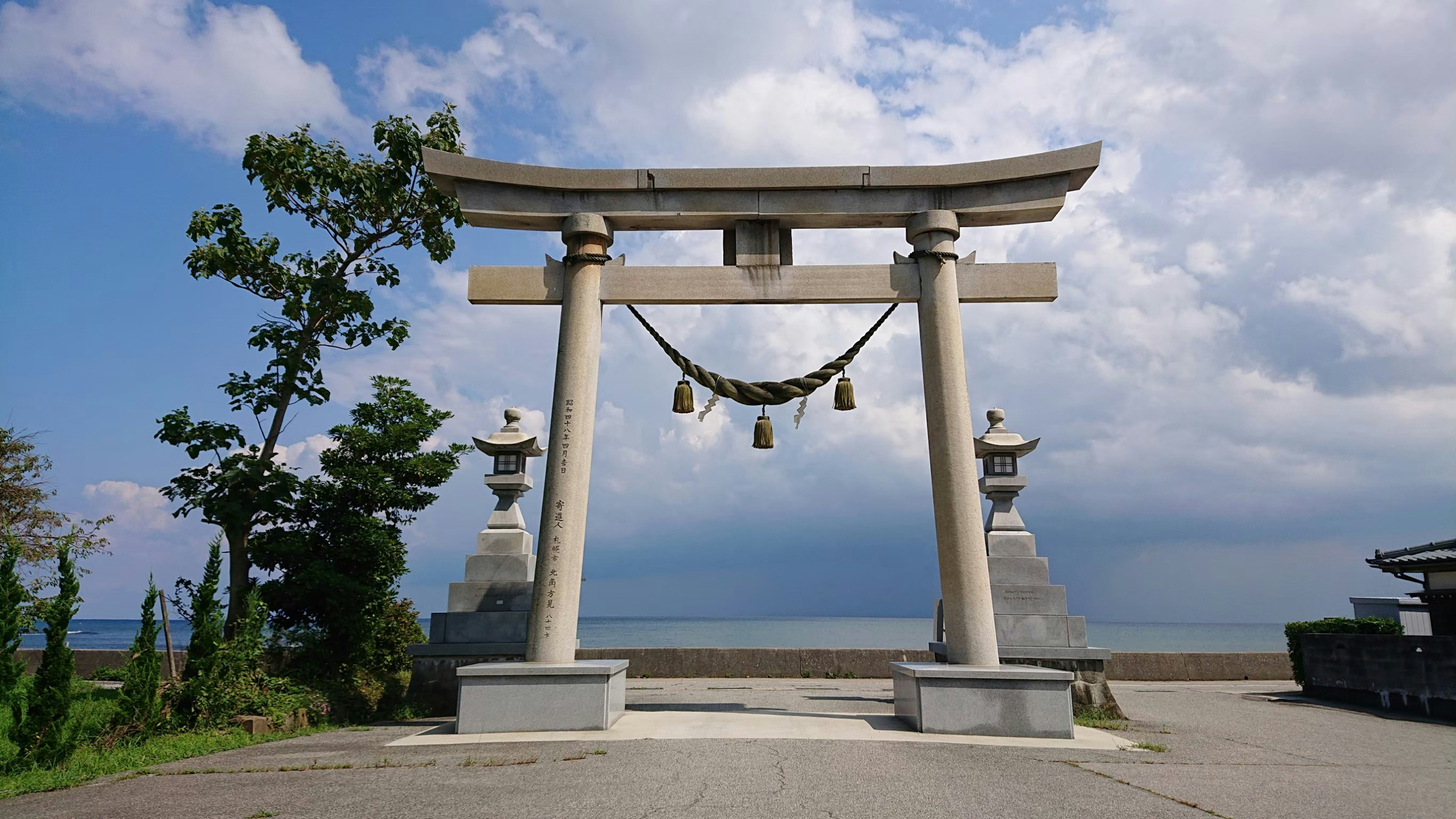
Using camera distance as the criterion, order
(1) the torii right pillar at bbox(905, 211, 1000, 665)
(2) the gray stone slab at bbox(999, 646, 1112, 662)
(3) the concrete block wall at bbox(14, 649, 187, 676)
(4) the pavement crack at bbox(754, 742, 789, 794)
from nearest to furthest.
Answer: (4) the pavement crack at bbox(754, 742, 789, 794), (1) the torii right pillar at bbox(905, 211, 1000, 665), (2) the gray stone slab at bbox(999, 646, 1112, 662), (3) the concrete block wall at bbox(14, 649, 187, 676)

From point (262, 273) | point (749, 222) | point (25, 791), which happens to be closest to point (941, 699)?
point (749, 222)

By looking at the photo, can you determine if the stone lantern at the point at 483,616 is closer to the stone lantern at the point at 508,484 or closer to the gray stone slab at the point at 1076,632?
the stone lantern at the point at 508,484

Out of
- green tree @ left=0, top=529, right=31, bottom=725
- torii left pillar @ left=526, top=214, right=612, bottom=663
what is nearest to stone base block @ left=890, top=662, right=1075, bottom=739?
torii left pillar @ left=526, top=214, right=612, bottom=663

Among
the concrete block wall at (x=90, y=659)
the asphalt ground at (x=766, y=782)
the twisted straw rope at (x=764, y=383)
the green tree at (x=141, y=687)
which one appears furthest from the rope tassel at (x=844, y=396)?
the concrete block wall at (x=90, y=659)

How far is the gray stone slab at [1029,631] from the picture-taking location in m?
9.59

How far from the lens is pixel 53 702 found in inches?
257

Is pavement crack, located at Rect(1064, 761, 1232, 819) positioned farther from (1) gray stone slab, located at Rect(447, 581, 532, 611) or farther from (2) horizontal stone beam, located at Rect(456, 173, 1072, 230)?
(1) gray stone slab, located at Rect(447, 581, 532, 611)

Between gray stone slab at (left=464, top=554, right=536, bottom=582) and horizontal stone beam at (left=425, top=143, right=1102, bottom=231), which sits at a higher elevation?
horizontal stone beam at (left=425, top=143, right=1102, bottom=231)

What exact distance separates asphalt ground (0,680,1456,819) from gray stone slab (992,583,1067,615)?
5.75 ft

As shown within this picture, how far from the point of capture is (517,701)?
298 inches

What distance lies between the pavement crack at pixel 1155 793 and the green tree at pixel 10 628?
8475 millimetres

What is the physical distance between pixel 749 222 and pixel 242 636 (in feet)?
24.6

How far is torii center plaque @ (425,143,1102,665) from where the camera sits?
28.4 feet

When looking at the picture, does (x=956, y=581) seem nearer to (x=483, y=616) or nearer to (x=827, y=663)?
(x=483, y=616)
